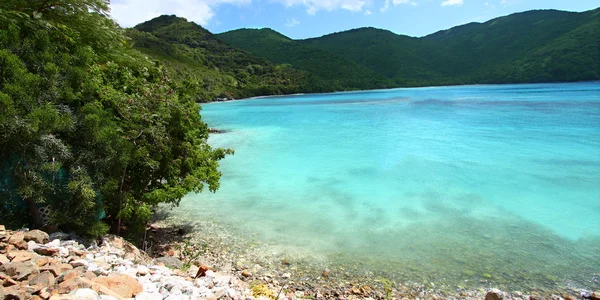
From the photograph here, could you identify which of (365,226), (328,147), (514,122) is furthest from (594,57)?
(365,226)

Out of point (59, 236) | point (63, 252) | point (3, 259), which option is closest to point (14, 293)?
point (3, 259)

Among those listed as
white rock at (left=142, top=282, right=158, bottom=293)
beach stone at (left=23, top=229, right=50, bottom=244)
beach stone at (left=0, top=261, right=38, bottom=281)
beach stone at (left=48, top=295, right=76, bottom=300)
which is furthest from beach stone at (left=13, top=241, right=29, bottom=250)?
beach stone at (left=48, top=295, right=76, bottom=300)

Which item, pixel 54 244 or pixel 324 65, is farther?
pixel 324 65

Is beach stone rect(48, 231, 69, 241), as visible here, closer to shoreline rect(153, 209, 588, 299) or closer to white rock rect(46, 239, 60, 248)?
white rock rect(46, 239, 60, 248)

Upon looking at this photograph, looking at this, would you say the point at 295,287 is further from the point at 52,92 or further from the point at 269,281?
the point at 52,92

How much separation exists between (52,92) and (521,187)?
16.1 metres

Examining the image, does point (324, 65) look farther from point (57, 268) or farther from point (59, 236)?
point (57, 268)

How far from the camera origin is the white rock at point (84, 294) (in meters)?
3.31

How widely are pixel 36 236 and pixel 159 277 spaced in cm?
199

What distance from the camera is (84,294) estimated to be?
11.1 feet

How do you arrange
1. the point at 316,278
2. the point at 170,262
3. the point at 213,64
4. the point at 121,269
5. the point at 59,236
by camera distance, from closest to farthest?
the point at 121,269 < the point at 59,236 < the point at 170,262 < the point at 316,278 < the point at 213,64

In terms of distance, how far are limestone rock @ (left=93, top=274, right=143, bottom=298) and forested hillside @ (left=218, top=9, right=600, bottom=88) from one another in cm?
14122

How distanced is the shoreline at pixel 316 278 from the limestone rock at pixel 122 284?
2533 mm

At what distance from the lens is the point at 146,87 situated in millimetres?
7426
